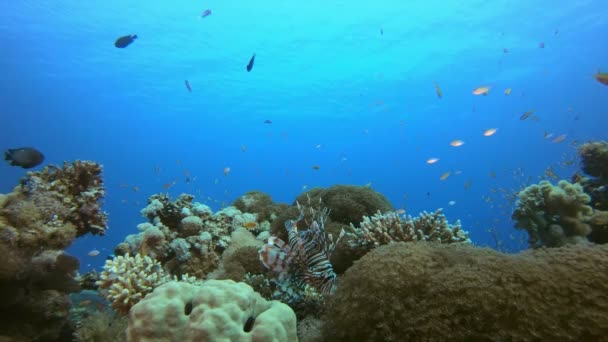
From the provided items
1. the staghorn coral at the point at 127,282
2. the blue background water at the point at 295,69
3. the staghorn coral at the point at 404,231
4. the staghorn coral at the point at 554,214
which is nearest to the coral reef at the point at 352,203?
the staghorn coral at the point at 404,231

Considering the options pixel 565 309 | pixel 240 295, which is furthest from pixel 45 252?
pixel 565 309

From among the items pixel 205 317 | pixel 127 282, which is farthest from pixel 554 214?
pixel 127 282

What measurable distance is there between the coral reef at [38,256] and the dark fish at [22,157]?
393mm

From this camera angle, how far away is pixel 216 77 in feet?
129

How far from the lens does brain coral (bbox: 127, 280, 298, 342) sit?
2.88m

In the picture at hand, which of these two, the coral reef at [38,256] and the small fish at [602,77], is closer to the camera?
the coral reef at [38,256]

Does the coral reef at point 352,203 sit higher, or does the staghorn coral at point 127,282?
the coral reef at point 352,203

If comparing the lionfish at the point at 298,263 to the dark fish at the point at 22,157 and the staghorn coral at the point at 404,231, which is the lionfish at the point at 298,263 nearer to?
the staghorn coral at the point at 404,231

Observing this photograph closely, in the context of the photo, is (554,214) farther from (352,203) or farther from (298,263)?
(298,263)

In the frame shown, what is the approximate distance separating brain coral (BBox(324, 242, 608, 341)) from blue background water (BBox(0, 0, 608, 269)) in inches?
476

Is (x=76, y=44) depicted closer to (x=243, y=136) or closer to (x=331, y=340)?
(x=331, y=340)

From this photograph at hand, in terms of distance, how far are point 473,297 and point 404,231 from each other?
266cm

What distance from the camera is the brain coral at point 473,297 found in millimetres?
2564

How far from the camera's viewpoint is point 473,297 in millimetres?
2812
